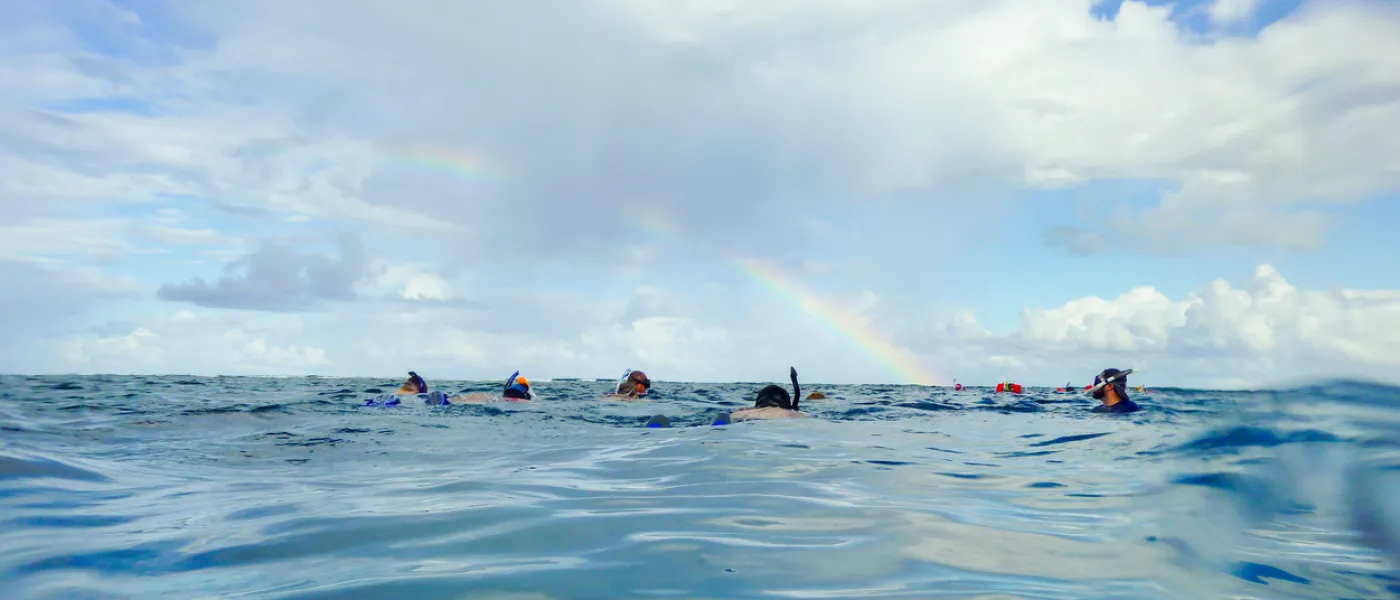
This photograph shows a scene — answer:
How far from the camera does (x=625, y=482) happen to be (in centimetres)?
654

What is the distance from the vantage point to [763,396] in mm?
14383

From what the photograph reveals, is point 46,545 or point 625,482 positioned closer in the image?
point 46,545

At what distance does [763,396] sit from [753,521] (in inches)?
385

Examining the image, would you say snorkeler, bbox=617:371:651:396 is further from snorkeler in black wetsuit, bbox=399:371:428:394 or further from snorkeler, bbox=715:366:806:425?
snorkeler, bbox=715:366:806:425

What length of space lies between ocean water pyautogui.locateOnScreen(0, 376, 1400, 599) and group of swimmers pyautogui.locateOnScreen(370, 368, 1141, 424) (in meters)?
5.21

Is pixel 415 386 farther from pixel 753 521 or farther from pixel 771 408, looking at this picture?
pixel 753 521

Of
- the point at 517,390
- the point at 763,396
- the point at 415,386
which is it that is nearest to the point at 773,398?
the point at 763,396

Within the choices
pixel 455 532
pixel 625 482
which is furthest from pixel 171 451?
pixel 455 532

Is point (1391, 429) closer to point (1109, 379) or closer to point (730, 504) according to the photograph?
point (730, 504)

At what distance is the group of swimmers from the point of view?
45.2 ft

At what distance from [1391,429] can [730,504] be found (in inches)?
146

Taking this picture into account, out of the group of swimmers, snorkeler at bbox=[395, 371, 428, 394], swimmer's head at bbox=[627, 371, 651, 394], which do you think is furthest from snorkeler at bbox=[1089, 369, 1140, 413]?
snorkeler at bbox=[395, 371, 428, 394]

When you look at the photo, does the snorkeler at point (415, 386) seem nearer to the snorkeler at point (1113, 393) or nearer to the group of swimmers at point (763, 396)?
the group of swimmers at point (763, 396)

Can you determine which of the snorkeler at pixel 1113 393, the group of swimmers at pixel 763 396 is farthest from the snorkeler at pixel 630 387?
the snorkeler at pixel 1113 393
